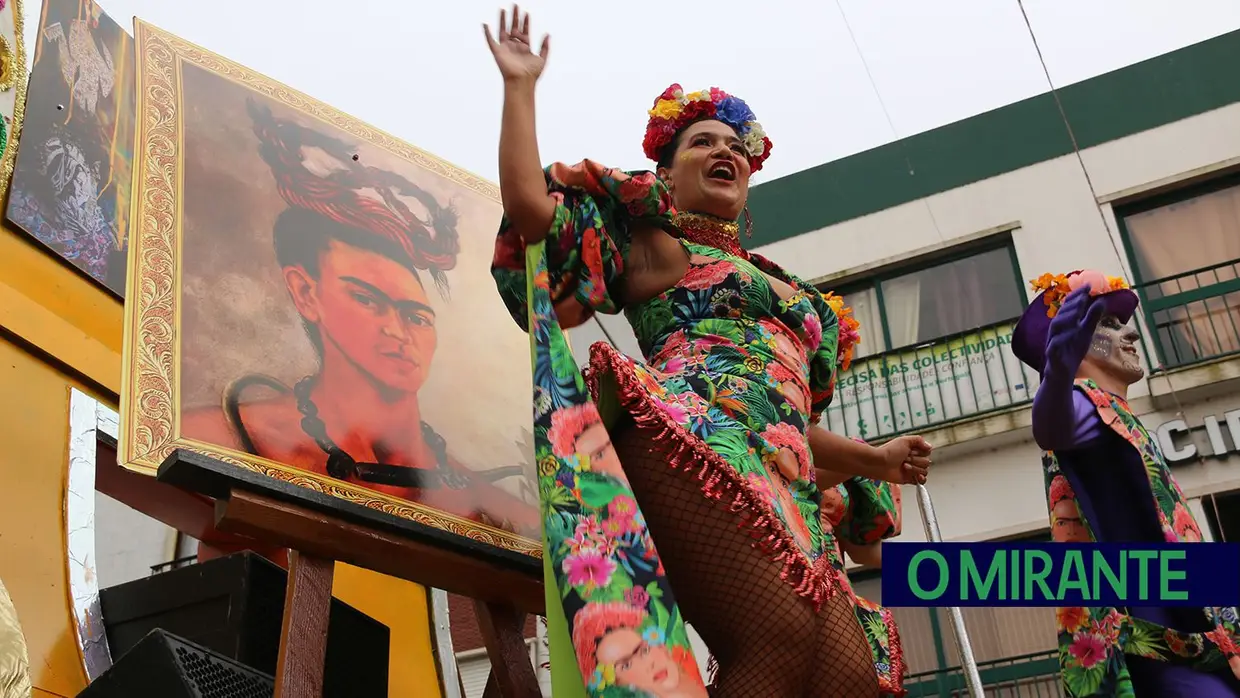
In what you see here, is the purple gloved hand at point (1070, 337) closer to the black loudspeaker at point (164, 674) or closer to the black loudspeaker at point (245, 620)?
the black loudspeaker at point (245, 620)

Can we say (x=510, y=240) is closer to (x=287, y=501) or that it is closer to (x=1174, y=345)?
(x=287, y=501)

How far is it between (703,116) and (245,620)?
5.54 feet

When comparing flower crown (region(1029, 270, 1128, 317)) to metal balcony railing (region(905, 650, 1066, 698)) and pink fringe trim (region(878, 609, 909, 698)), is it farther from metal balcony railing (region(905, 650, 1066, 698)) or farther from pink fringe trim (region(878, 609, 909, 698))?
metal balcony railing (region(905, 650, 1066, 698))

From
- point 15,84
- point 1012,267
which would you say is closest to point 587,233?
point 15,84

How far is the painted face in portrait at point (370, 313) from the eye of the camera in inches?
141

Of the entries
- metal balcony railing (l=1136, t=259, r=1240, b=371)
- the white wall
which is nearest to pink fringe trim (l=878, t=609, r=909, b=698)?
the white wall

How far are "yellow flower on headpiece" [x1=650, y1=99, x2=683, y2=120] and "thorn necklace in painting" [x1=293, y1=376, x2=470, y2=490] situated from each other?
44.7 inches

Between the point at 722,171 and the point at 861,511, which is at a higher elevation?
the point at 722,171

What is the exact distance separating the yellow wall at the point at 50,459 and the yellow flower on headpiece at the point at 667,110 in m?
2.05

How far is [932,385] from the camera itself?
922 centimetres

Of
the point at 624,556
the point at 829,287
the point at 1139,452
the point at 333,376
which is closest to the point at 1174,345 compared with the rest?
the point at 829,287

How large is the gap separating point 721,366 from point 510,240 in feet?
1.60

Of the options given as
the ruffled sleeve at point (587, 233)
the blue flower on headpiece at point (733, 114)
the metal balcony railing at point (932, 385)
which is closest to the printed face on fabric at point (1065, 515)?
the blue flower on headpiece at point (733, 114)

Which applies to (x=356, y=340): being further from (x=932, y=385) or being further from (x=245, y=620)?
(x=932, y=385)
